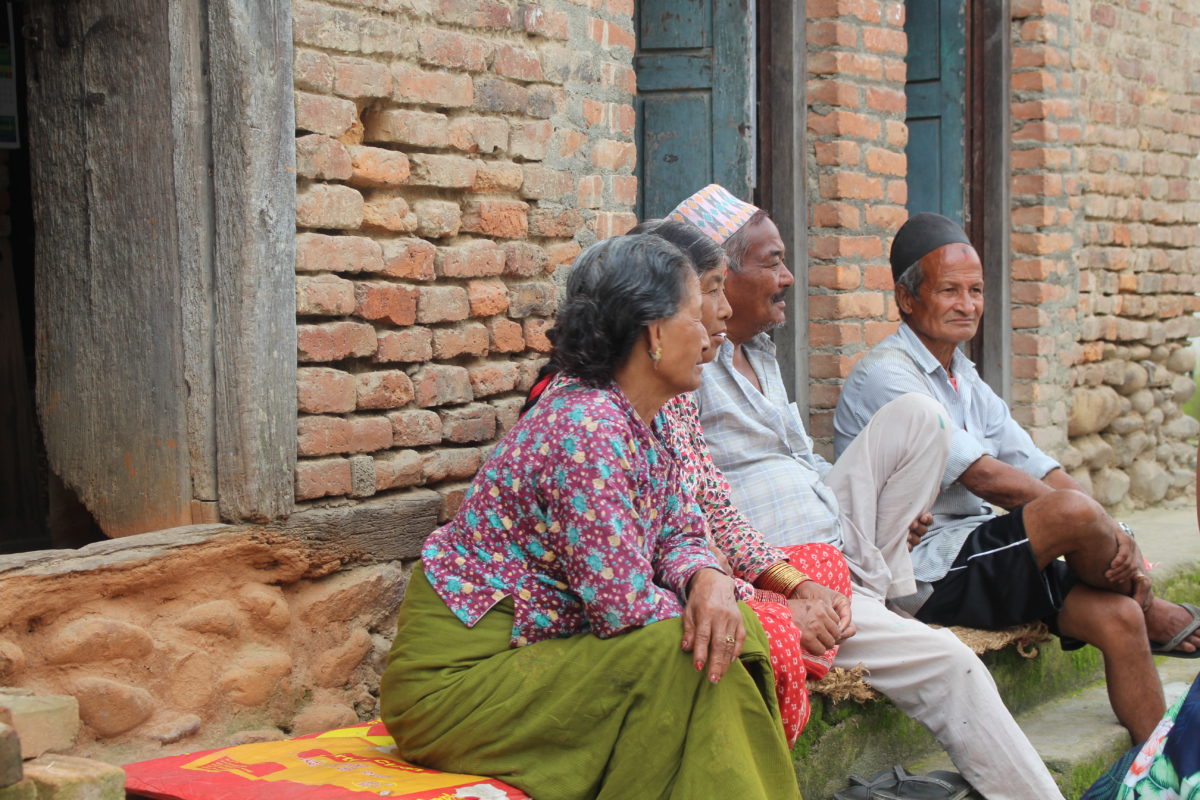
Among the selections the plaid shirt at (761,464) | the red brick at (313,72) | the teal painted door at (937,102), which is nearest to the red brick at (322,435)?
the red brick at (313,72)

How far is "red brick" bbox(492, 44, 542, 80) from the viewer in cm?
380

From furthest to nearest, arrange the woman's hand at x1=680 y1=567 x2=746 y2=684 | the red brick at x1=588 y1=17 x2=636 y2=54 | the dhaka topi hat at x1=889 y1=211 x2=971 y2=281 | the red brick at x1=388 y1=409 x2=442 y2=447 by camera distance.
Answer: the dhaka topi hat at x1=889 y1=211 x2=971 y2=281 → the red brick at x1=588 y1=17 x2=636 y2=54 → the red brick at x1=388 y1=409 x2=442 y2=447 → the woman's hand at x1=680 y1=567 x2=746 y2=684

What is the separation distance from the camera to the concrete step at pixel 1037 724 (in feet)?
11.7

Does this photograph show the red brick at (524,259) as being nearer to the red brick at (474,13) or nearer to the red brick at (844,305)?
the red brick at (474,13)

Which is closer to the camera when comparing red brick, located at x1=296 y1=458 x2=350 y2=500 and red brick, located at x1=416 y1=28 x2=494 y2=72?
red brick, located at x1=296 y1=458 x2=350 y2=500

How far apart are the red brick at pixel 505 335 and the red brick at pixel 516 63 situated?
2.23 ft

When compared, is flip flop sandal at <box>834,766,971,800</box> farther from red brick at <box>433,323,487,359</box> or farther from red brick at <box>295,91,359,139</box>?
red brick at <box>295,91,359,139</box>

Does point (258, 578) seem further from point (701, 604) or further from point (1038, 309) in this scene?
point (1038, 309)

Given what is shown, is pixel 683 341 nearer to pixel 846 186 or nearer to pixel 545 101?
pixel 545 101

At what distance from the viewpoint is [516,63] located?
3.85 metres

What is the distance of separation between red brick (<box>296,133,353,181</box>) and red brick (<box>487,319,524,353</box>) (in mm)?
628

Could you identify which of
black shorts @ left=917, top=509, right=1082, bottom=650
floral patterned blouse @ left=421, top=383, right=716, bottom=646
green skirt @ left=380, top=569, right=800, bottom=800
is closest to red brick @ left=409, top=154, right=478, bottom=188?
floral patterned blouse @ left=421, top=383, right=716, bottom=646

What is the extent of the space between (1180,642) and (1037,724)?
1.62ft

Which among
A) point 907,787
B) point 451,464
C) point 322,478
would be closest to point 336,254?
point 322,478
